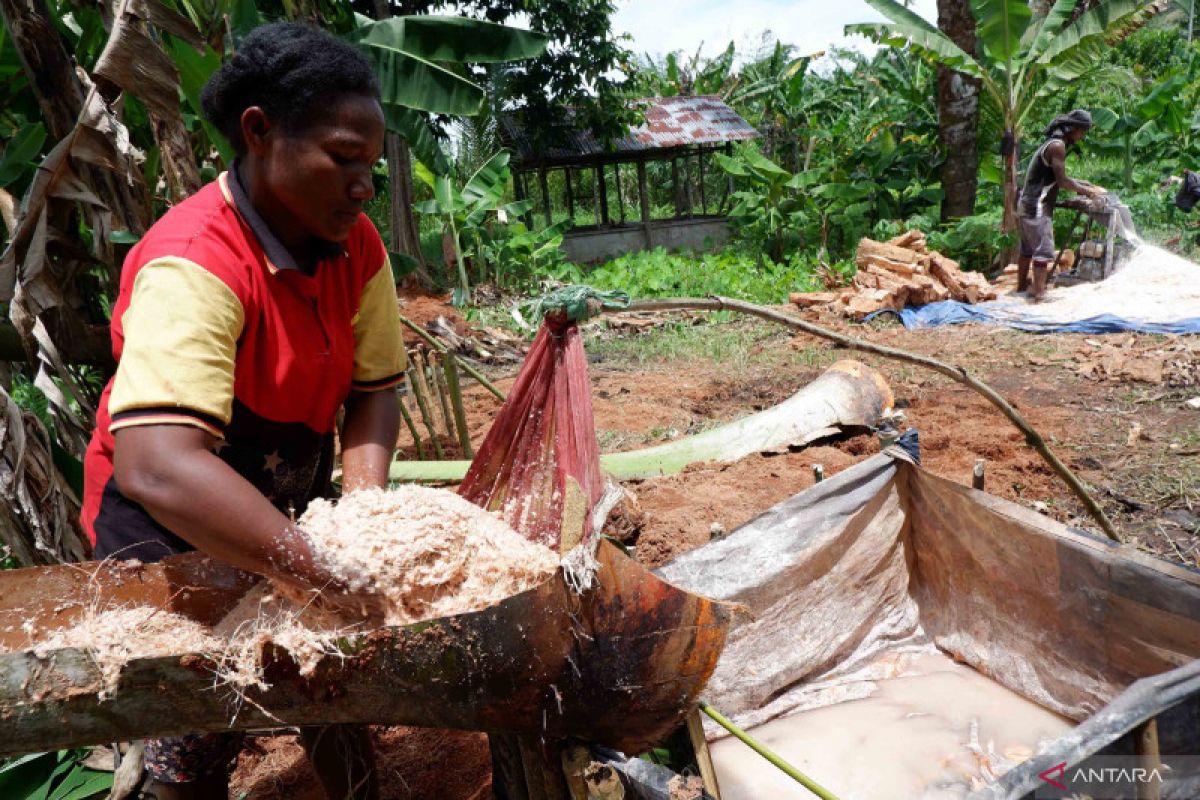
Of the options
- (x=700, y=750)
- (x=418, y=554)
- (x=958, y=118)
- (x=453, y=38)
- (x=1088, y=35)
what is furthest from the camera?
(x=958, y=118)

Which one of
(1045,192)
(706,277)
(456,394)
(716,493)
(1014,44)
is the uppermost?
(1014,44)

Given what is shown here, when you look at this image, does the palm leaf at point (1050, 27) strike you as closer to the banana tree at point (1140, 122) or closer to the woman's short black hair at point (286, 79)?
the banana tree at point (1140, 122)

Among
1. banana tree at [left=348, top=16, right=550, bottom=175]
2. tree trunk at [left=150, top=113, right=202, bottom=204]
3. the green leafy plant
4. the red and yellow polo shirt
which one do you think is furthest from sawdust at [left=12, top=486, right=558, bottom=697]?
banana tree at [left=348, top=16, right=550, bottom=175]

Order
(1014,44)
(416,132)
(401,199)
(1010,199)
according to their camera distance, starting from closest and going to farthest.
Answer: (416,132) → (1014,44) → (1010,199) → (401,199)

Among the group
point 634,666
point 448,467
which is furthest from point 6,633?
point 448,467

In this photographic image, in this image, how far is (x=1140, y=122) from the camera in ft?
35.7

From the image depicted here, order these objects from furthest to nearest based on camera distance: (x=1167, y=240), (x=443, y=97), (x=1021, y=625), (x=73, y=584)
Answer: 1. (x=1167, y=240)
2. (x=443, y=97)
3. (x=1021, y=625)
4. (x=73, y=584)

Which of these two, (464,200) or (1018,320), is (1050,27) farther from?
(464,200)

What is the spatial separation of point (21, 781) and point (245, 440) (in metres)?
1.58

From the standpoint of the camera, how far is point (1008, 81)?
862cm

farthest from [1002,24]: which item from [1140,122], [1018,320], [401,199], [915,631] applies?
[915,631]

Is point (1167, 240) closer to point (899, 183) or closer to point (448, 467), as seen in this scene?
point (899, 183)

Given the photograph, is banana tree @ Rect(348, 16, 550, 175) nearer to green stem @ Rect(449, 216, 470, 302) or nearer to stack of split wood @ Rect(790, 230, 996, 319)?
stack of split wood @ Rect(790, 230, 996, 319)

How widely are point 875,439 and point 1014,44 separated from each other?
627cm
